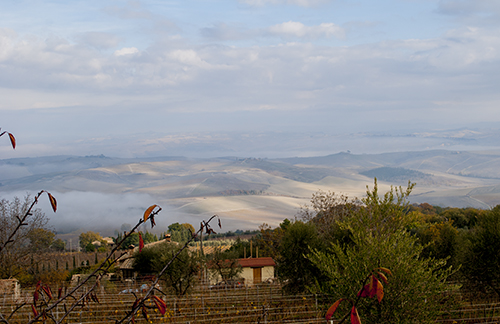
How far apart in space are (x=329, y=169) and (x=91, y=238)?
383 feet

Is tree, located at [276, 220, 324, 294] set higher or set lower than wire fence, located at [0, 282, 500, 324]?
higher

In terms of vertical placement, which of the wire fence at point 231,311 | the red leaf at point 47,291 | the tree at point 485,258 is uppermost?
the red leaf at point 47,291

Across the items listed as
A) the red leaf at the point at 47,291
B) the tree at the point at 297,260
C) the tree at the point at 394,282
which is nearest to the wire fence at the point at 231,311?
the tree at the point at 297,260

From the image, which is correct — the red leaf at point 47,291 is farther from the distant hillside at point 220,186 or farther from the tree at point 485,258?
the distant hillside at point 220,186

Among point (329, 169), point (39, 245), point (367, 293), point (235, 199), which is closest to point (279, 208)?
point (235, 199)

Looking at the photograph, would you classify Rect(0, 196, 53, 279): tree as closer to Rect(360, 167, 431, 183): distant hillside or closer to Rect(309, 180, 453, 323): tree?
Rect(309, 180, 453, 323): tree

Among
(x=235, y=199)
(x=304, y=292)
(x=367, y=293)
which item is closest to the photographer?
(x=367, y=293)

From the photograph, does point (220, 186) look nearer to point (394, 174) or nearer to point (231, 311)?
point (394, 174)

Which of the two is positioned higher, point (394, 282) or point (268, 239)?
point (268, 239)

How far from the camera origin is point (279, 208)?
10838cm

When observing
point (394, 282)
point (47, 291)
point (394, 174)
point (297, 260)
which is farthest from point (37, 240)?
point (394, 174)

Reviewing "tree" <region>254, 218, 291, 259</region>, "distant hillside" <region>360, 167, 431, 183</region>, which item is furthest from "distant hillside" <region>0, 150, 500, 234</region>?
"tree" <region>254, 218, 291, 259</region>

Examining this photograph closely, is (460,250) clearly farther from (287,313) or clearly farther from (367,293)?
(367,293)

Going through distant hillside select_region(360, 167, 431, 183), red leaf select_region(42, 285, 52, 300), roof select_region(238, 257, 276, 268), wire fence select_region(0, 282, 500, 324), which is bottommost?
wire fence select_region(0, 282, 500, 324)
